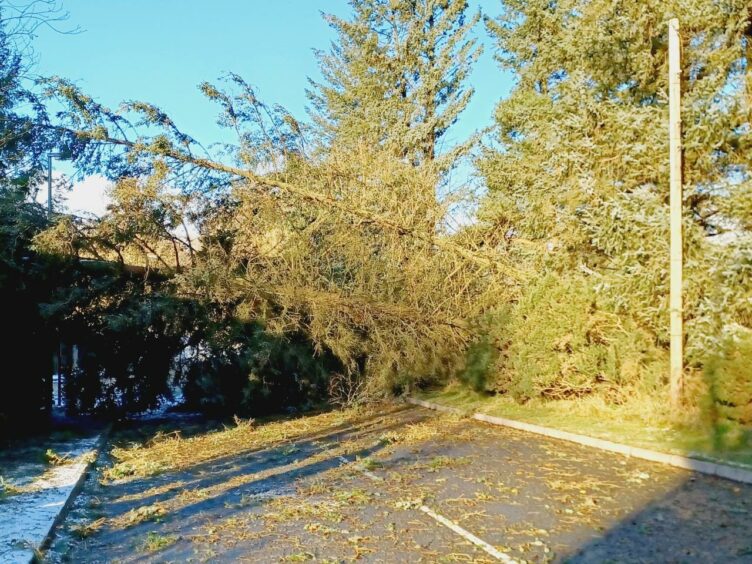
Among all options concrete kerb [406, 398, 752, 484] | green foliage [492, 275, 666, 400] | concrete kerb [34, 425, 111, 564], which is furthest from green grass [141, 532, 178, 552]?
green foliage [492, 275, 666, 400]

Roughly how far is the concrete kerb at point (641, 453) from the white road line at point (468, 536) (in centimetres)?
387

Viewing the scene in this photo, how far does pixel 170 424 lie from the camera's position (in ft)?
49.4

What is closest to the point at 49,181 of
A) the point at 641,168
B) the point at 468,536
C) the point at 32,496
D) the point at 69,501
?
the point at 32,496

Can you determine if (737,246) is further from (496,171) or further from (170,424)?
(170,424)

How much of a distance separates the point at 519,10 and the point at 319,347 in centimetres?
1482

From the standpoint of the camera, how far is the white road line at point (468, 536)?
518cm

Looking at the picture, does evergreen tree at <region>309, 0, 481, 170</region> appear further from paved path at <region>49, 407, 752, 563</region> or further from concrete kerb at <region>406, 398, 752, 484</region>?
paved path at <region>49, 407, 752, 563</region>

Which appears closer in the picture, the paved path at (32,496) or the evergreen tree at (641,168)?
the paved path at (32,496)

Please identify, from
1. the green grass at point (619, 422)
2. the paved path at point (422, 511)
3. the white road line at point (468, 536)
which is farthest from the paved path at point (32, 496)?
the green grass at point (619, 422)

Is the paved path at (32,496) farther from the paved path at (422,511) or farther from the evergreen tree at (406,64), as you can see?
the evergreen tree at (406,64)

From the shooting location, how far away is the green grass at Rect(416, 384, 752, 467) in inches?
361

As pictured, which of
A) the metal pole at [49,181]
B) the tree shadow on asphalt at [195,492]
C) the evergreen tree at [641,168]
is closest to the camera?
the tree shadow on asphalt at [195,492]

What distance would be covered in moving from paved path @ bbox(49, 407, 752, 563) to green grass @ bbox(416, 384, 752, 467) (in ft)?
2.80

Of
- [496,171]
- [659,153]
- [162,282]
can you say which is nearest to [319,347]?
[162,282]
